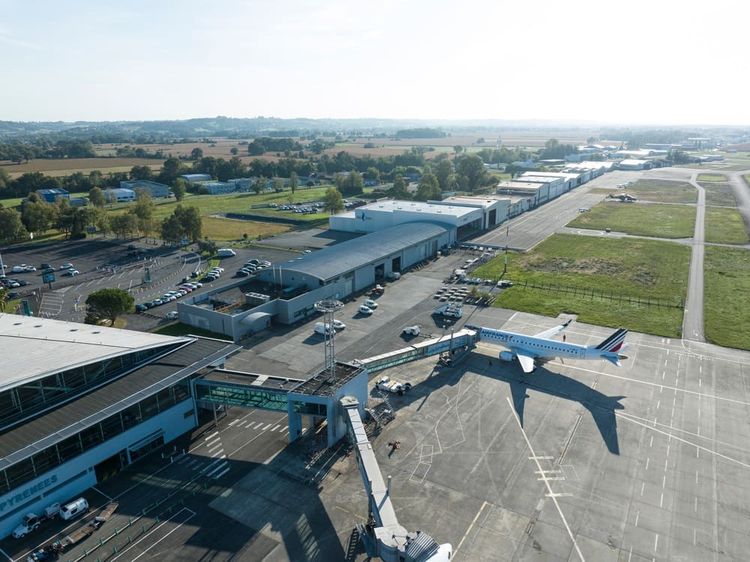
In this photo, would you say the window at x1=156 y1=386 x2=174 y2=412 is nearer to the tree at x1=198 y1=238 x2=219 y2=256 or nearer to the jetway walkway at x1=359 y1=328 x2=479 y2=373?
the jetway walkway at x1=359 y1=328 x2=479 y2=373

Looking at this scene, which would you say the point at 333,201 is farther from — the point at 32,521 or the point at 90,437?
the point at 32,521

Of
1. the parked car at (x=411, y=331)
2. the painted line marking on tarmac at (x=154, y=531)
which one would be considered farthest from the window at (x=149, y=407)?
the parked car at (x=411, y=331)

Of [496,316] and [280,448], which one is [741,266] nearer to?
[496,316]

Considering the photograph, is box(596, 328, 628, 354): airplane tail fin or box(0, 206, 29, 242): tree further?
box(0, 206, 29, 242): tree

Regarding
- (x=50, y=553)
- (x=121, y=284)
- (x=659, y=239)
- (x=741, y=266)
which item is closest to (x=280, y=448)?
(x=50, y=553)

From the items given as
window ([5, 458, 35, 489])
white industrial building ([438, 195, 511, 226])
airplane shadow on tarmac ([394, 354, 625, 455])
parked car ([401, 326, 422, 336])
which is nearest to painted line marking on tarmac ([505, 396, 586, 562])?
airplane shadow on tarmac ([394, 354, 625, 455])

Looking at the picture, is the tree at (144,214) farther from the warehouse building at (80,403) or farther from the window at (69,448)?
the window at (69,448)
